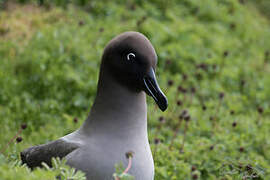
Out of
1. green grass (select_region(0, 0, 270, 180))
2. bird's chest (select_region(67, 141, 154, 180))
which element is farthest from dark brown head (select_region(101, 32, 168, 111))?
green grass (select_region(0, 0, 270, 180))

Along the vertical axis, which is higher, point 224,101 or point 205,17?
point 205,17

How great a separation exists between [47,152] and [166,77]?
118 inches

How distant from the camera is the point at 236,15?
7762 mm

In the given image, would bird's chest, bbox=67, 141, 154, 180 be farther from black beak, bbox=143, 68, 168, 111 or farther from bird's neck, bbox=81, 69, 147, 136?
black beak, bbox=143, 68, 168, 111

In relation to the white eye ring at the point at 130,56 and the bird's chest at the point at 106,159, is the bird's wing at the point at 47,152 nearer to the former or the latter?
the bird's chest at the point at 106,159

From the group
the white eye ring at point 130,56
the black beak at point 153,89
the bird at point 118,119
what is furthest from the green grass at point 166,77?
the white eye ring at point 130,56

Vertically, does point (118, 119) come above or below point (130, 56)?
below

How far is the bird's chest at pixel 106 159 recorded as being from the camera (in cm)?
264

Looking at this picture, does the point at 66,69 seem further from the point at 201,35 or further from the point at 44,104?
the point at 201,35

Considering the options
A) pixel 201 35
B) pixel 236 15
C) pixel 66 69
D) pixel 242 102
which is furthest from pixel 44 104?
pixel 236 15

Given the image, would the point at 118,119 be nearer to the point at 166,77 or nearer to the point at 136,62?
the point at 136,62

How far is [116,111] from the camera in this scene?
2801mm

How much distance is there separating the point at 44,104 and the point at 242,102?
233 cm

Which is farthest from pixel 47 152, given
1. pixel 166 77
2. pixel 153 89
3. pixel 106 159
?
pixel 166 77
